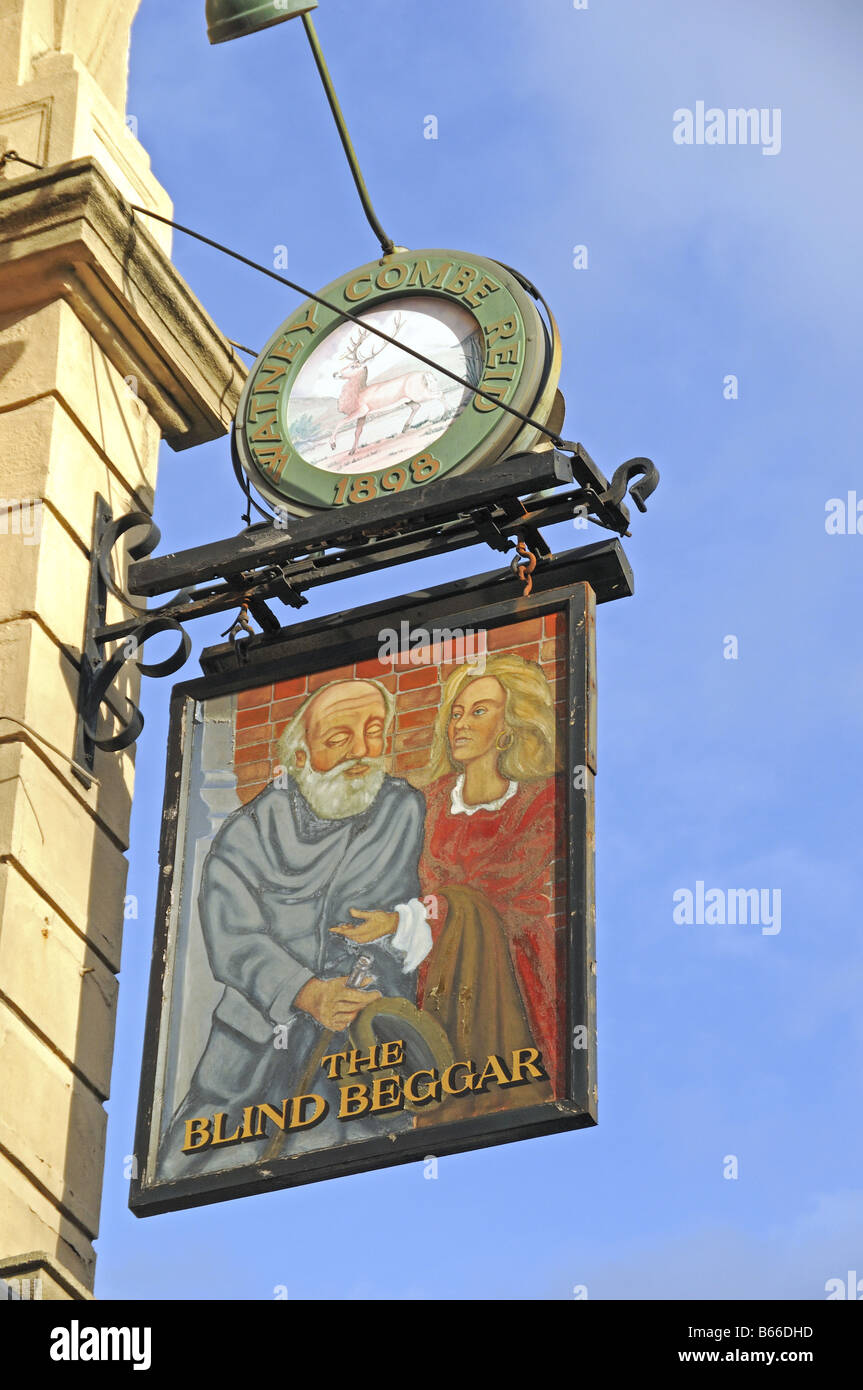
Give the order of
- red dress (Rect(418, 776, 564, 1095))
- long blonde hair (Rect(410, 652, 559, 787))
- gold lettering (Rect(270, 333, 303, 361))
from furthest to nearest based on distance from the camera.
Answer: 1. gold lettering (Rect(270, 333, 303, 361))
2. long blonde hair (Rect(410, 652, 559, 787))
3. red dress (Rect(418, 776, 564, 1095))

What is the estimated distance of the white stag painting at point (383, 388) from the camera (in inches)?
411

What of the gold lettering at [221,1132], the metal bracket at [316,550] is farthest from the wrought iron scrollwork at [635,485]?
the gold lettering at [221,1132]

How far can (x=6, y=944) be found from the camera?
9430mm

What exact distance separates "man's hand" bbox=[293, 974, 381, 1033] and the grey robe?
0.12 feet

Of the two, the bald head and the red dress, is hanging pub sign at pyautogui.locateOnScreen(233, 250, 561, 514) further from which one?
the red dress

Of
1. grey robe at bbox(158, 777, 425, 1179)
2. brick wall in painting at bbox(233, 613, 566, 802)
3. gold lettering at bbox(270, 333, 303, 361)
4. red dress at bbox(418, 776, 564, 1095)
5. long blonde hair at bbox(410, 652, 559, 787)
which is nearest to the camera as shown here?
red dress at bbox(418, 776, 564, 1095)

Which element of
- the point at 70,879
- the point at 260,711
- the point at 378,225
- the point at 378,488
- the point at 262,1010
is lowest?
the point at 262,1010

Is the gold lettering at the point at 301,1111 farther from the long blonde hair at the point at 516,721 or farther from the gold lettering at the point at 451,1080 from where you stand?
the long blonde hair at the point at 516,721

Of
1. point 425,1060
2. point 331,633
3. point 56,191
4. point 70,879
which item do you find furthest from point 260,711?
point 56,191

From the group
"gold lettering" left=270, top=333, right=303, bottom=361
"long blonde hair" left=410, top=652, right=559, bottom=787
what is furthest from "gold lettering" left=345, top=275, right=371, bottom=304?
"long blonde hair" left=410, top=652, right=559, bottom=787

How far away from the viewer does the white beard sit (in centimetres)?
960

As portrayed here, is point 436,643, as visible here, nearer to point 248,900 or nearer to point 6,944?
point 248,900

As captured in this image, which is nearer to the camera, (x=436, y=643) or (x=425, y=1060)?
(x=425, y=1060)

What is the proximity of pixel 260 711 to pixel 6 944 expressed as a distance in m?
1.48
